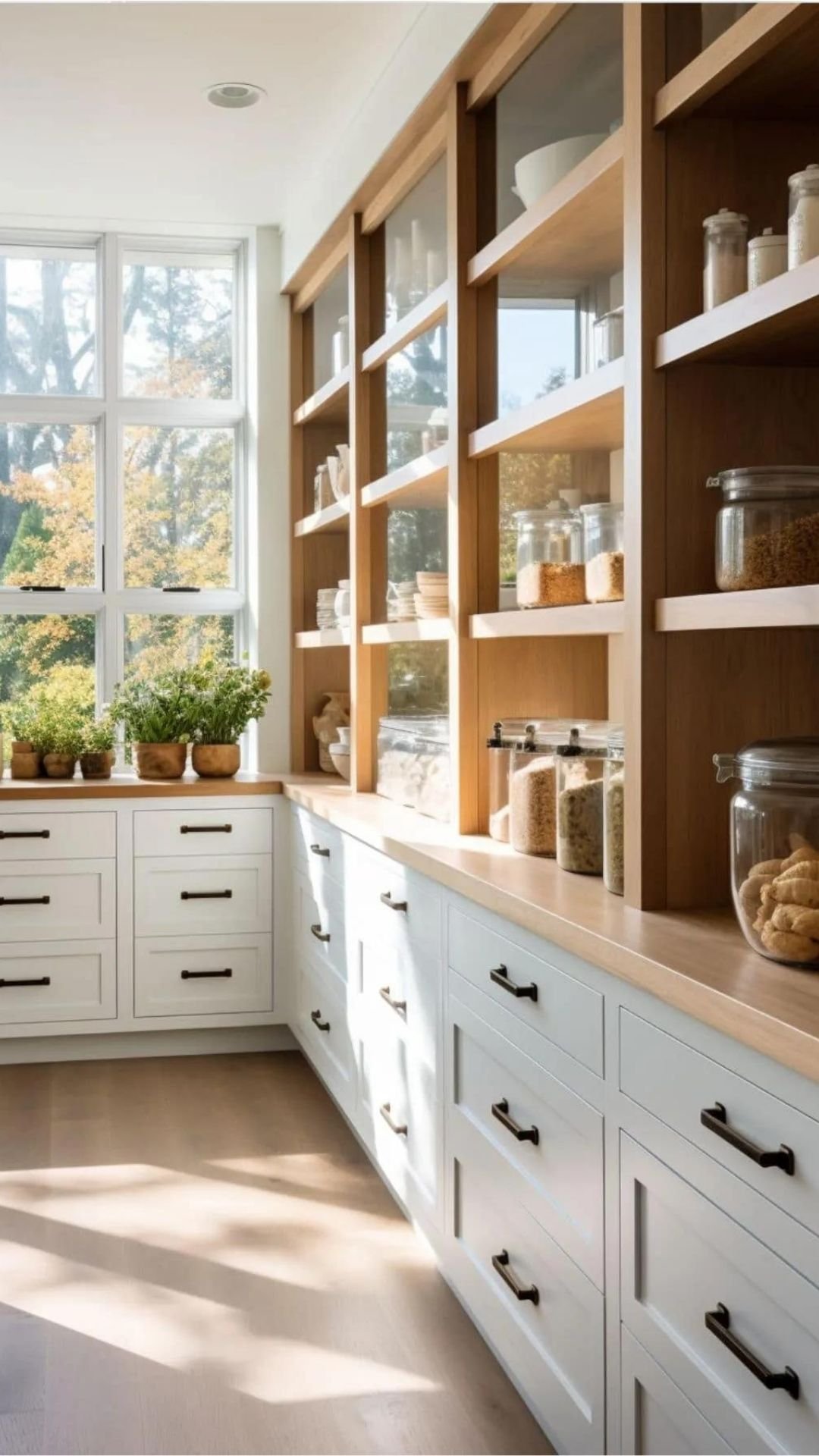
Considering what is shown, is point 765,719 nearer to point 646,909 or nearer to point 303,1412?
point 646,909

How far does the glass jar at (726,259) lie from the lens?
2053 mm

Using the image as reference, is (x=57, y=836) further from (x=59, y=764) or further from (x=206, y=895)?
(x=206, y=895)

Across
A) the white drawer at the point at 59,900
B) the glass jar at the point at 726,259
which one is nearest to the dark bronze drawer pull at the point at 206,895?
the white drawer at the point at 59,900

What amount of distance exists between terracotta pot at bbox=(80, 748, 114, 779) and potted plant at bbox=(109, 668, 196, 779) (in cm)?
10

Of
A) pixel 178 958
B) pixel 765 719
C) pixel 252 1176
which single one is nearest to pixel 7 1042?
pixel 178 958

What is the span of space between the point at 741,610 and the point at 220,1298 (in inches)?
68.9

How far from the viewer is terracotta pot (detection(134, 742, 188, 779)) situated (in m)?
4.74

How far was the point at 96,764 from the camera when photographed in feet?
15.6

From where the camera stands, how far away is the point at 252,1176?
3477 mm

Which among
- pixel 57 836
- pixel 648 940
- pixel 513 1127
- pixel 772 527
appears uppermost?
pixel 772 527

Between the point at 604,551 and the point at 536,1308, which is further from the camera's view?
the point at 604,551

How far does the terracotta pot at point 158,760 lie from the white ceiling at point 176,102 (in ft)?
6.00

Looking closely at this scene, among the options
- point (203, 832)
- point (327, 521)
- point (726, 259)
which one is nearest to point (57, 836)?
point (203, 832)

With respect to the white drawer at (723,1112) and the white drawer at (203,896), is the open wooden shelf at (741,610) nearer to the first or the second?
the white drawer at (723,1112)
